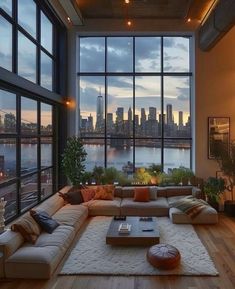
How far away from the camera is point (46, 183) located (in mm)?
8367

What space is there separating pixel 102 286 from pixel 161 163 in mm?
5857

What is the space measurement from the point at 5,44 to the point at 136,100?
A: 4.97 meters

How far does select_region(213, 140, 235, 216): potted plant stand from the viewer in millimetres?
8363

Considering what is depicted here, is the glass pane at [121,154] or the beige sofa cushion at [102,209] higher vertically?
the glass pane at [121,154]

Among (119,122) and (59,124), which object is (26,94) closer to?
(59,124)

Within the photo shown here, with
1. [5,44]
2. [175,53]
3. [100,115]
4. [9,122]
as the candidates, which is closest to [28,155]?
[9,122]

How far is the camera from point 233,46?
931 cm

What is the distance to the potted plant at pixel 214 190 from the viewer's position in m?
8.38

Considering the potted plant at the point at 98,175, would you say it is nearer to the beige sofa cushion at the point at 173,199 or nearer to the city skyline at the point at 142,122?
the city skyline at the point at 142,122

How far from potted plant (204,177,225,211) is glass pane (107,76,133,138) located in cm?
282

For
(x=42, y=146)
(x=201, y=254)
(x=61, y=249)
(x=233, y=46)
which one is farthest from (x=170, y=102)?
(x=61, y=249)

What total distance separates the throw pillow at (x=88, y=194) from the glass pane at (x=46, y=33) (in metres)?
3.82

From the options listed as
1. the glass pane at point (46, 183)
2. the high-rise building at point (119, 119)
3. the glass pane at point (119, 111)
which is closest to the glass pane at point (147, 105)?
the glass pane at point (119, 111)

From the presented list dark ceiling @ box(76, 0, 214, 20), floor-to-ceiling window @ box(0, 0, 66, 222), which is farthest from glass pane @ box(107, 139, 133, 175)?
dark ceiling @ box(76, 0, 214, 20)
